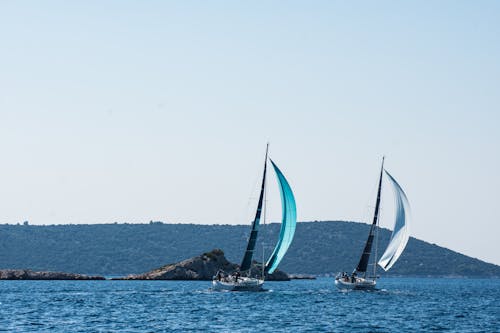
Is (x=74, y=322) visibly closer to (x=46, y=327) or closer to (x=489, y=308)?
(x=46, y=327)

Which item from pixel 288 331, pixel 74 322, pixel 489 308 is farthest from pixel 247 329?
pixel 489 308

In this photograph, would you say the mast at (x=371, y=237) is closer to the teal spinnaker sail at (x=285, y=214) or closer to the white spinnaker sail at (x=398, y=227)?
the white spinnaker sail at (x=398, y=227)

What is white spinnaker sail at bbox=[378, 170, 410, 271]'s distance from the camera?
103 meters

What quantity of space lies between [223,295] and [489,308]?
24.5 meters

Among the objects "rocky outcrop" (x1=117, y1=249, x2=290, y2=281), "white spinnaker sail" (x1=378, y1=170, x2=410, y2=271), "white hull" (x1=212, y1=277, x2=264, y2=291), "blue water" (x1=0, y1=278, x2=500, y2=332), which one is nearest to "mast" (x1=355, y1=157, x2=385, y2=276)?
"white spinnaker sail" (x1=378, y1=170, x2=410, y2=271)

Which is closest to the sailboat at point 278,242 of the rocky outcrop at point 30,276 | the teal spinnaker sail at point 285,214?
the teal spinnaker sail at point 285,214

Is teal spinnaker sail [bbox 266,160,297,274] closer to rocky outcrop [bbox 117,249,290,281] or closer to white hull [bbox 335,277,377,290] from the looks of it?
white hull [bbox 335,277,377,290]

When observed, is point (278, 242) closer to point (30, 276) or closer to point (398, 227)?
point (398, 227)

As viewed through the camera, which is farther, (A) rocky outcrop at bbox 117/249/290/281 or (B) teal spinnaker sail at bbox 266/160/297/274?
(A) rocky outcrop at bbox 117/249/290/281

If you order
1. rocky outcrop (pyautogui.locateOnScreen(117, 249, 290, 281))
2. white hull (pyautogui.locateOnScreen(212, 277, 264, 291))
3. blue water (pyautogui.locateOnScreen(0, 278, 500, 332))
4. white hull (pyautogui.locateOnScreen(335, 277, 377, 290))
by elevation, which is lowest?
blue water (pyautogui.locateOnScreen(0, 278, 500, 332))

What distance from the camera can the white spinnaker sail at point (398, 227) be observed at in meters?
103

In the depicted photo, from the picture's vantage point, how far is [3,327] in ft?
200

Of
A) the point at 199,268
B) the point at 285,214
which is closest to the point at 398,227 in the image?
the point at 285,214

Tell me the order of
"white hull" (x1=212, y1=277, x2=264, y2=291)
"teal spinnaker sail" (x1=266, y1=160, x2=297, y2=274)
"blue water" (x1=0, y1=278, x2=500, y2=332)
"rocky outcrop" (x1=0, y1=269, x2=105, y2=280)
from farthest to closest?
"rocky outcrop" (x1=0, y1=269, x2=105, y2=280) < "white hull" (x1=212, y1=277, x2=264, y2=291) < "teal spinnaker sail" (x1=266, y1=160, x2=297, y2=274) < "blue water" (x1=0, y1=278, x2=500, y2=332)
